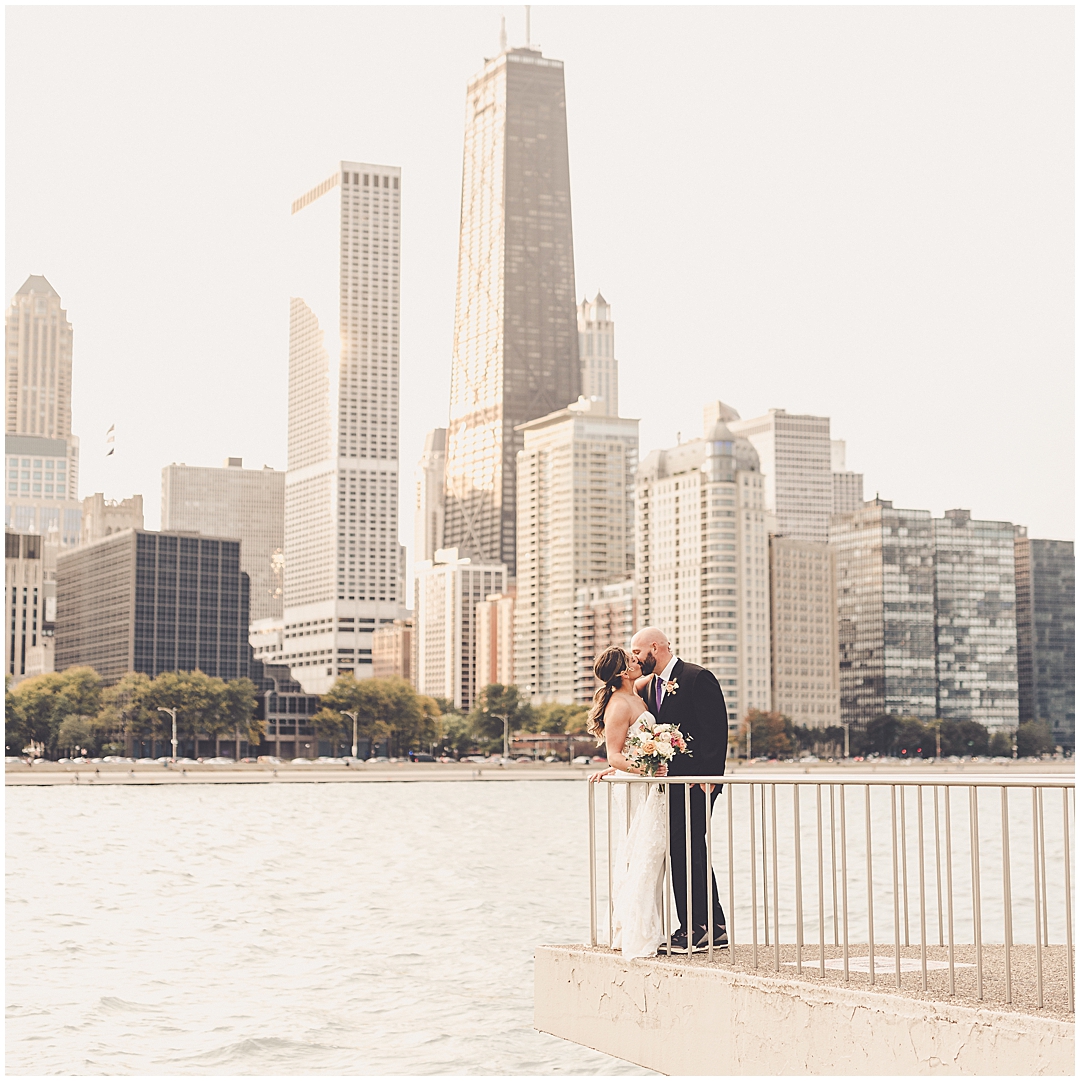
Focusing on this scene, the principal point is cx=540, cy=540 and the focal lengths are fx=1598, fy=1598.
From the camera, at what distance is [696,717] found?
45.3 feet

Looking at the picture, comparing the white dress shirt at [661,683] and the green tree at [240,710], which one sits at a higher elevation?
the white dress shirt at [661,683]

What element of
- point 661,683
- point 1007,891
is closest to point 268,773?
point 661,683

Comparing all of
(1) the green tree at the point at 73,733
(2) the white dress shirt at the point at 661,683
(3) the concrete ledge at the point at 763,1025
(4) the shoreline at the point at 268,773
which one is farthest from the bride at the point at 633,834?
(1) the green tree at the point at 73,733

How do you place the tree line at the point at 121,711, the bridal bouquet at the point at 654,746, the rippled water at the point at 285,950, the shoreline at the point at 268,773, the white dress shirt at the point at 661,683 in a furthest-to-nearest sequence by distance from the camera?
the tree line at the point at 121,711 → the shoreline at the point at 268,773 → the rippled water at the point at 285,950 → the white dress shirt at the point at 661,683 → the bridal bouquet at the point at 654,746

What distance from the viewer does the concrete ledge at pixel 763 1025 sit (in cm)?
1060

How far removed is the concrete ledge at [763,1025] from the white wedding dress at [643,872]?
237mm

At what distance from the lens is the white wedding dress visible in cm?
1367

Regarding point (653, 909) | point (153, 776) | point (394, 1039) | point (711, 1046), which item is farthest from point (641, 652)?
point (153, 776)

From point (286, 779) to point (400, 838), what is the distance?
9622 centimetres

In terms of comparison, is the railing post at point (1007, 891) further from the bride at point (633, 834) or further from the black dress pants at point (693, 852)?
the bride at point (633, 834)

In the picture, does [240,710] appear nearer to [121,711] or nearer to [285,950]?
[121,711]

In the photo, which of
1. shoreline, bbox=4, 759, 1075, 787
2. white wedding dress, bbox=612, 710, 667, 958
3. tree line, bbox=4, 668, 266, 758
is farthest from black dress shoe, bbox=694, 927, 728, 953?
tree line, bbox=4, 668, 266, 758

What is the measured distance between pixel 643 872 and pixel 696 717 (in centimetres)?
140

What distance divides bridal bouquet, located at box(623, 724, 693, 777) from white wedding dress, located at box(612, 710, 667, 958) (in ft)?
0.29
